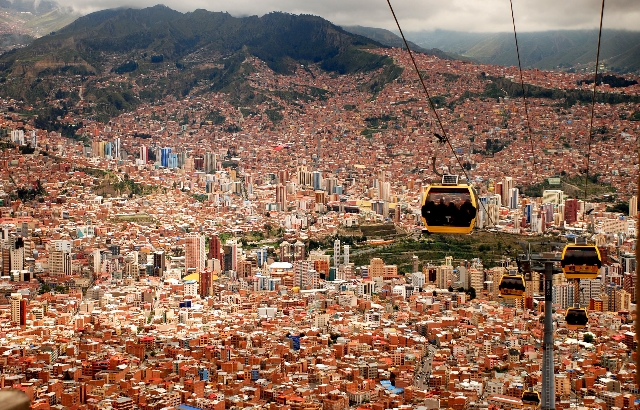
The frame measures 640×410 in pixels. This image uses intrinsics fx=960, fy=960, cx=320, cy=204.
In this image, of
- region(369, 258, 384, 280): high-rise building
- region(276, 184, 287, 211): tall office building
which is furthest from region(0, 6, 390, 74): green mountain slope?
region(369, 258, 384, 280): high-rise building

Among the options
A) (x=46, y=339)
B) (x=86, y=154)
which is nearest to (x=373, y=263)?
(x=46, y=339)

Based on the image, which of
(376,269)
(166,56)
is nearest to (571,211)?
(376,269)

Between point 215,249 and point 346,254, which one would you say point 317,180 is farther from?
point 346,254

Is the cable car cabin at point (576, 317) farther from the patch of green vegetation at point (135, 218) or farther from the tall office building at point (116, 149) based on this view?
the tall office building at point (116, 149)

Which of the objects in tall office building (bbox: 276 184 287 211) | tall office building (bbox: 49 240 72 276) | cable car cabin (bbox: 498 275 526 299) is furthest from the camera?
tall office building (bbox: 276 184 287 211)

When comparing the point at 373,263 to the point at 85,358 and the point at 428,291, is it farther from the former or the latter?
the point at 85,358

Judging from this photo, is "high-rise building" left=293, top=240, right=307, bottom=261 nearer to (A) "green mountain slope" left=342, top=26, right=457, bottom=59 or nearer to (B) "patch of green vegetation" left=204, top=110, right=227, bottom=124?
(B) "patch of green vegetation" left=204, top=110, right=227, bottom=124

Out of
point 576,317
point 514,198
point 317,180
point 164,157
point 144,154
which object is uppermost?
point 144,154
